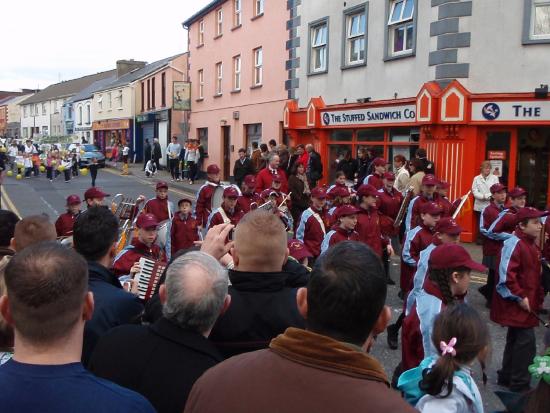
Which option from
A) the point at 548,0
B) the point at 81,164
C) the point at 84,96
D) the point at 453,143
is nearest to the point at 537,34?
the point at 548,0

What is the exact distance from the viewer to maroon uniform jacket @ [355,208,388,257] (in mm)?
8383

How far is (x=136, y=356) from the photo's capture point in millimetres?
2578

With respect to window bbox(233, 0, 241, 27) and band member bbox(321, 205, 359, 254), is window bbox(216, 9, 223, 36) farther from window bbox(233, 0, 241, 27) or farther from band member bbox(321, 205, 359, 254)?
band member bbox(321, 205, 359, 254)

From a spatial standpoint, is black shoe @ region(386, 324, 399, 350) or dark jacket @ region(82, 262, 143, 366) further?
black shoe @ region(386, 324, 399, 350)

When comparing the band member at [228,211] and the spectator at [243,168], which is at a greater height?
the spectator at [243,168]

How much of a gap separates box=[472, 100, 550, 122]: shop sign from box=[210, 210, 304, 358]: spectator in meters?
11.3

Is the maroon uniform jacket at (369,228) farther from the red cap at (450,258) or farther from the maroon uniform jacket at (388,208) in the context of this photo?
the red cap at (450,258)

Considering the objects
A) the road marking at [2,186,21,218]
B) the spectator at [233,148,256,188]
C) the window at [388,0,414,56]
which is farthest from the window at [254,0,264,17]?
the road marking at [2,186,21,218]

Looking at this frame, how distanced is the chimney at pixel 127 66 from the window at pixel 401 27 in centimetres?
4160

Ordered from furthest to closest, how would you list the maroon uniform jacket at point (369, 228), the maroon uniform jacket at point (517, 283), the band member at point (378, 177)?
the band member at point (378, 177), the maroon uniform jacket at point (369, 228), the maroon uniform jacket at point (517, 283)

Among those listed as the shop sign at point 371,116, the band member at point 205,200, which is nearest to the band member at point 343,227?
the band member at point 205,200

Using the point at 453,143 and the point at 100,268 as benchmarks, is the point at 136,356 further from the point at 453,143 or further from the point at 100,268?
the point at 453,143

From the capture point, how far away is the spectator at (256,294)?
9.96 ft

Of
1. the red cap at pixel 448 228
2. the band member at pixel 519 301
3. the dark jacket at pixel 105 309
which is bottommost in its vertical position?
the band member at pixel 519 301
